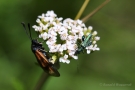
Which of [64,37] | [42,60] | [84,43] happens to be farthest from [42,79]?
[84,43]

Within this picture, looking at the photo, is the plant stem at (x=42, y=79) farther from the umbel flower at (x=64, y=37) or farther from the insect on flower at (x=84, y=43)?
the insect on flower at (x=84, y=43)

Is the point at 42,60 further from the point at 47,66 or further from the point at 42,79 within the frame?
the point at 42,79

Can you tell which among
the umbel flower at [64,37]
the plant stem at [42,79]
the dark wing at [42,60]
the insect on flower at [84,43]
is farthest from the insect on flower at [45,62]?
the insect on flower at [84,43]
